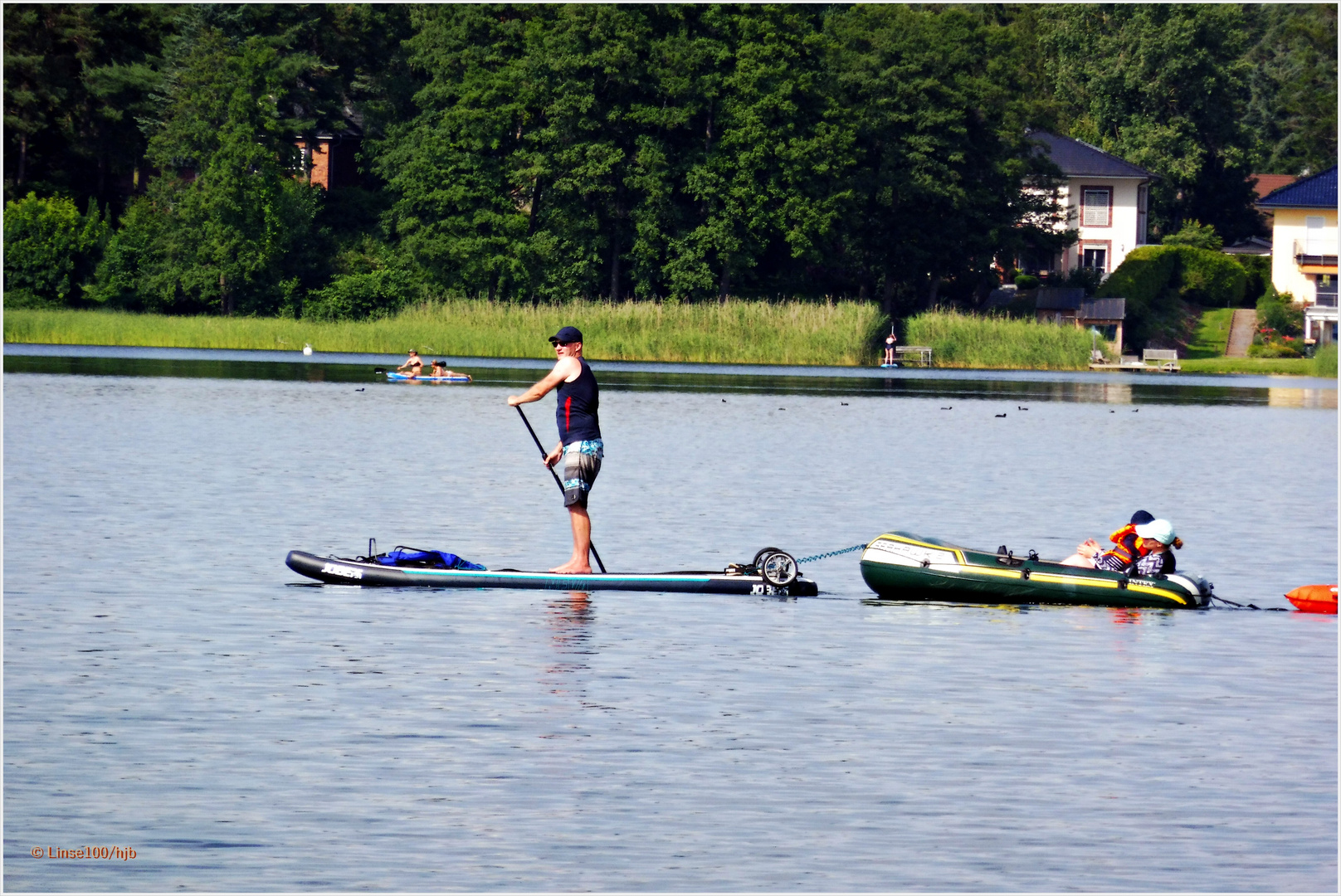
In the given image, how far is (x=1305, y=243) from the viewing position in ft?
326

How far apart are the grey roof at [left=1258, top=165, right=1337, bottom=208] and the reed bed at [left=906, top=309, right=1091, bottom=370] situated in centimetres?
2613

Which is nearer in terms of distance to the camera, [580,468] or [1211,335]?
[580,468]

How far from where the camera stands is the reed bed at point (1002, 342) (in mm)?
76688

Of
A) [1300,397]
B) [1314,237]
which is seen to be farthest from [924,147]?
[1314,237]

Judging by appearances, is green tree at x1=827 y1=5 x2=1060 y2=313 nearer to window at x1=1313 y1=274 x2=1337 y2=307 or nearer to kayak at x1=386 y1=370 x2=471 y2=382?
window at x1=1313 y1=274 x2=1337 y2=307

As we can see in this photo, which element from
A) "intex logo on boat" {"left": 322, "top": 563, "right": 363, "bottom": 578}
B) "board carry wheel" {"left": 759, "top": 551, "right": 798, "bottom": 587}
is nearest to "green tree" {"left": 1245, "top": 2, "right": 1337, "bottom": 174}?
"board carry wheel" {"left": 759, "top": 551, "right": 798, "bottom": 587}

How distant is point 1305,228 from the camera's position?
326 feet

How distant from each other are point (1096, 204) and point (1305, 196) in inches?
404

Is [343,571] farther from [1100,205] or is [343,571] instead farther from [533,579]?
[1100,205]

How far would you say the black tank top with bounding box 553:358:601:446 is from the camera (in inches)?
748

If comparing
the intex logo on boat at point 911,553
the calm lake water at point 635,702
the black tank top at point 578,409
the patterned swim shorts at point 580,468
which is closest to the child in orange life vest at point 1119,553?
the calm lake water at point 635,702

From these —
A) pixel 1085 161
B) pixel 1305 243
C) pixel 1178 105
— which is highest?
pixel 1178 105

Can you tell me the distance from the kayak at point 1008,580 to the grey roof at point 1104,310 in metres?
72.4

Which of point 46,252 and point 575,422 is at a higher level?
point 46,252
